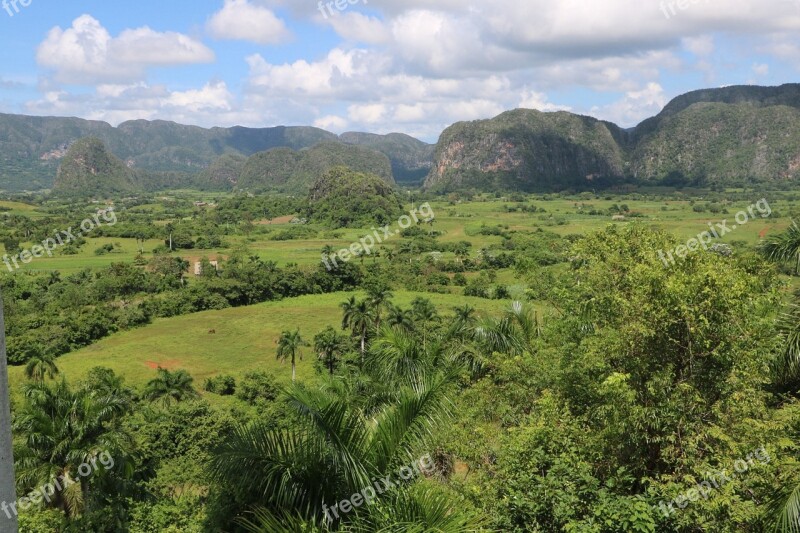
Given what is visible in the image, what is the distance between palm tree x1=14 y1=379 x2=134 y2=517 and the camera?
32.7 ft

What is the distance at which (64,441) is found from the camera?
33.1 ft

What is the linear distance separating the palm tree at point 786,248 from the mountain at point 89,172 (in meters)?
191

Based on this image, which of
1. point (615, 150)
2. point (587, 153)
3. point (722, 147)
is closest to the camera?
point (722, 147)

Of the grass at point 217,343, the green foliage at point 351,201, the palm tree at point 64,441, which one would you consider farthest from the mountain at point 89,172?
the palm tree at point 64,441

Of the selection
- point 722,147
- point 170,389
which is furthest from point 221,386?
point 722,147

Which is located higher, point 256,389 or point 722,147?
point 722,147

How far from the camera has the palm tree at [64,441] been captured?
9.98 meters

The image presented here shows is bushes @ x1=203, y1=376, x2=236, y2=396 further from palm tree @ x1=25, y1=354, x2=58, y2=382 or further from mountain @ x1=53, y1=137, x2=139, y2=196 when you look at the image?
mountain @ x1=53, y1=137, x2=139, y2=196

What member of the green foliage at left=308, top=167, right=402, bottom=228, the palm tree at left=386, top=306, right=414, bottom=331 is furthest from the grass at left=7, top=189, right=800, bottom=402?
the green foliage at left=308, top=167, right=402, bottom=228

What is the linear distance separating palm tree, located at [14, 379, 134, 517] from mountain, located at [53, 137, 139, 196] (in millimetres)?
184272

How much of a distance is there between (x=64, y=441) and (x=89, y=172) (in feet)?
661

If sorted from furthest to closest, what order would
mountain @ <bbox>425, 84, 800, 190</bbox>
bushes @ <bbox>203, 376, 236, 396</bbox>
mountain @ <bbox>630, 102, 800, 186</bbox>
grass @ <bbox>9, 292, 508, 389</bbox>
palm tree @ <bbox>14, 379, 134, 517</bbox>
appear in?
mountain @ <bbox>425, 84, 800, 190</bbox>
mountain @ <bbox>630, 102, 800, 186</bbox>
grass @ <bbox>9, 292, 508, 389</bbox>
bushes @ <bbox>203, 376, 236, 396</bbox>
palm tree @ <bbox>14, 379, 134, 517</bbox>

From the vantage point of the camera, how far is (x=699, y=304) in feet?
19.7

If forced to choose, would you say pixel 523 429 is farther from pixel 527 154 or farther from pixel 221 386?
pixel 527 154
